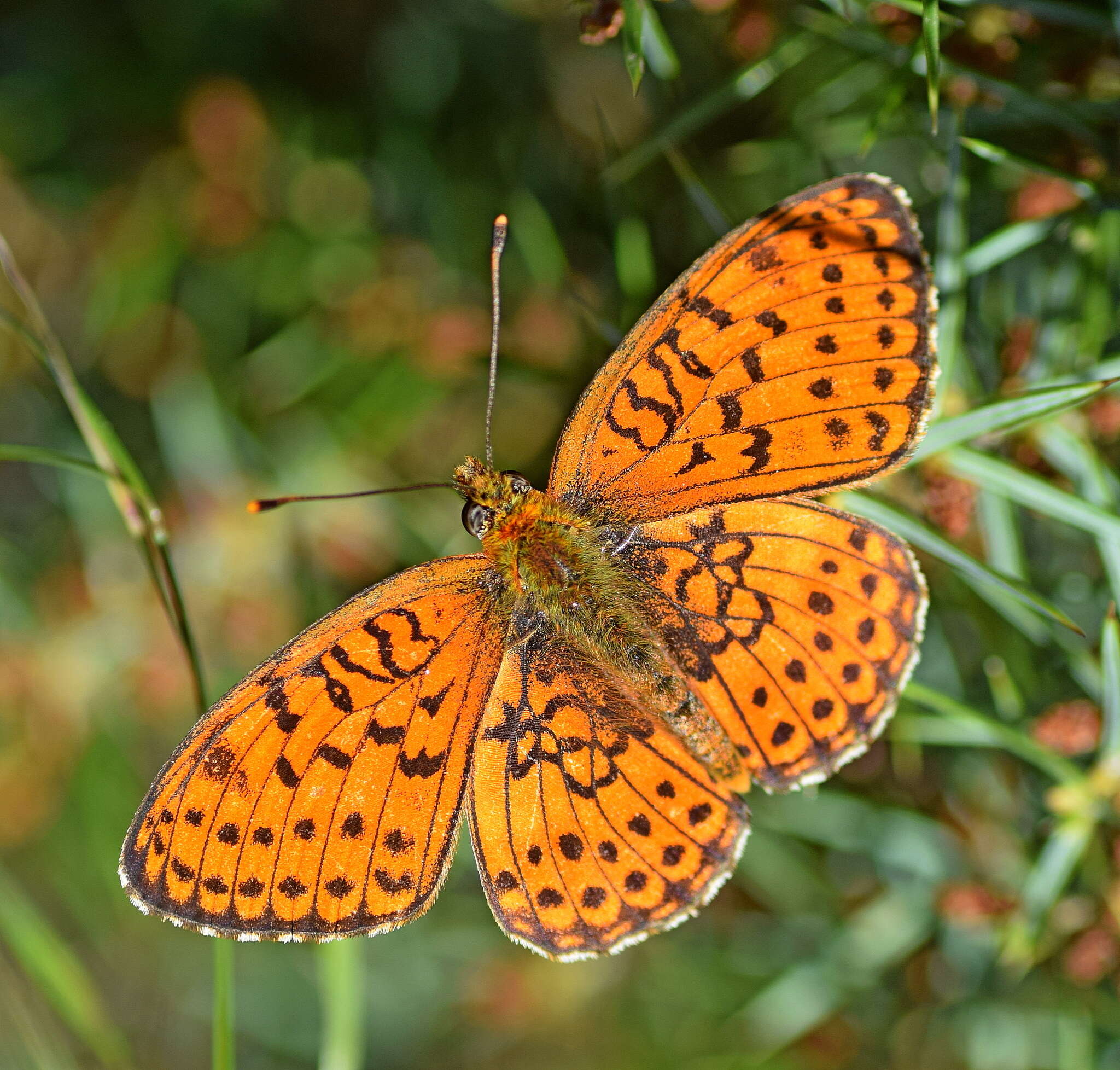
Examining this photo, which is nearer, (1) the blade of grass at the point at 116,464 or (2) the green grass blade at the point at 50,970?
(1) the blade of grass at the point at 116,464

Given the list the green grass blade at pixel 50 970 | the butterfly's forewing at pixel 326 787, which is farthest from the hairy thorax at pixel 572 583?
the green grass blade at pixel 50 970

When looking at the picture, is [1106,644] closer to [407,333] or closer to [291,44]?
[407,333]

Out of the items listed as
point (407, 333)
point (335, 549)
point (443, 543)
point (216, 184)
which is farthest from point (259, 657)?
point (216, 184)

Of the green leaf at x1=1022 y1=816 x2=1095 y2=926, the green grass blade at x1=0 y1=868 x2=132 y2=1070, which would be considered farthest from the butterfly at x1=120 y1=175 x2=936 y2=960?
the green grass blade at x1=0 y1=868 x2=132 y2=1070

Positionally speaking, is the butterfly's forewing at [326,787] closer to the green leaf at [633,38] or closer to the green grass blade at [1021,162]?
the green leaf at [633,38]

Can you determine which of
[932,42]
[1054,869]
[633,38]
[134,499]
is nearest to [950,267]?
[932,42]

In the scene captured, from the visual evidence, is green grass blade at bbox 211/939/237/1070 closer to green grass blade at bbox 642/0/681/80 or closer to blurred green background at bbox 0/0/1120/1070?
blurred green background at bbox 0/0/1120/1070

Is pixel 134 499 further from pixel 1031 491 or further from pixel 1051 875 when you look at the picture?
pixel 1051 875
